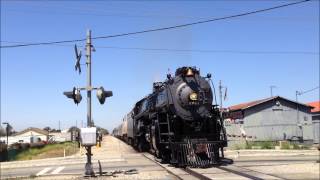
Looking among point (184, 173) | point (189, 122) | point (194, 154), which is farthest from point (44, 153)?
point (184, 173)

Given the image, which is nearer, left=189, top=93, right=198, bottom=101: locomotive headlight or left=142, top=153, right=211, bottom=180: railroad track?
left=142, top=153, right=211, bottom=180: railroad track

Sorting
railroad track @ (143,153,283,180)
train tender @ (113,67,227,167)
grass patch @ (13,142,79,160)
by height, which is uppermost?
train tender @ (113,67,227,167)

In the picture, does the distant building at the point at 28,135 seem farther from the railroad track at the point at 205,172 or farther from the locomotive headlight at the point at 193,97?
the railroad track at the point at 205,172

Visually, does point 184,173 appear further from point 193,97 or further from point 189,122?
point 193,97

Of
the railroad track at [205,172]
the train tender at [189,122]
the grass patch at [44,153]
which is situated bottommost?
the railroad track at [205,172]

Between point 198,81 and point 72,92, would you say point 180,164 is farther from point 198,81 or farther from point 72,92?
point 72,92

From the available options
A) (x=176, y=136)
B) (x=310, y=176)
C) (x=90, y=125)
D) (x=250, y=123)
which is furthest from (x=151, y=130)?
(x=250, y=123)

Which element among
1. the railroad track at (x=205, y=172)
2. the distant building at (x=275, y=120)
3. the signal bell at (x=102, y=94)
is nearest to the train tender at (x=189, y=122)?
the railroad track at (x=205, y=172)

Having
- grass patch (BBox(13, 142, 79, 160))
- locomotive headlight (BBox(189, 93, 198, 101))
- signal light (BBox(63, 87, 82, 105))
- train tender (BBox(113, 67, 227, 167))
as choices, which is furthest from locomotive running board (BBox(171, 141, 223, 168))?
grass patch (BBox(13, 142, 79, 160))

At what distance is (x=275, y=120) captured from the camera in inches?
2025

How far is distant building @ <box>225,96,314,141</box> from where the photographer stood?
50156 millimetres

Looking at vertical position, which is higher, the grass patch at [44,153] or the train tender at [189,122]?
the train tender at [189,122]

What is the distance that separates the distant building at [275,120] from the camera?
1975 inches

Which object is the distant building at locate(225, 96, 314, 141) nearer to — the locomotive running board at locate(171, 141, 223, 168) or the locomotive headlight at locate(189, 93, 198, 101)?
the locomotive headlight at locate(189, 93, 198, 101)
